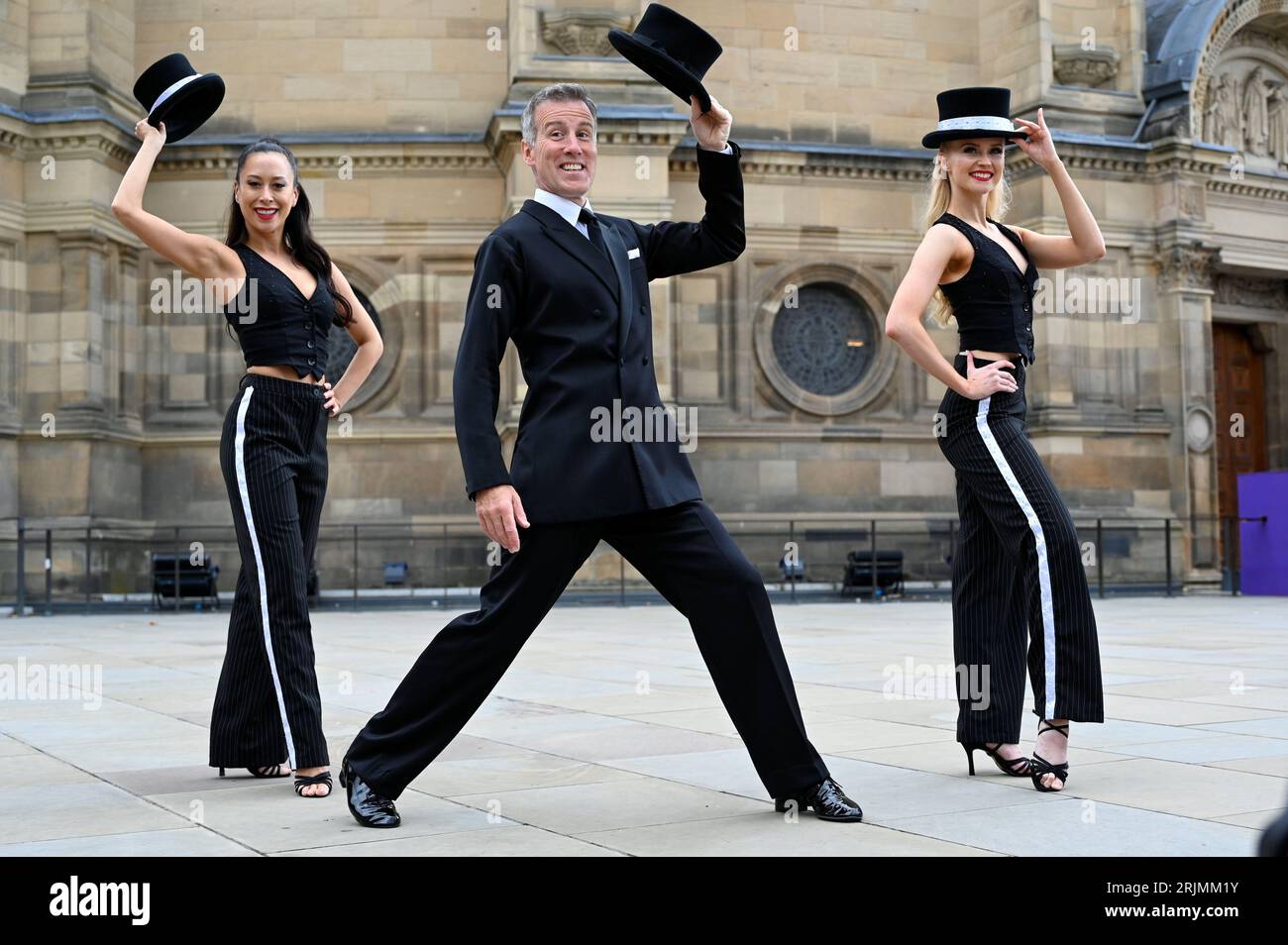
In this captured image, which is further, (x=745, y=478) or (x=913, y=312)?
(x=745, y=478)

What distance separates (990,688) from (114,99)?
20098mm

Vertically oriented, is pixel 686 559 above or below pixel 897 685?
above

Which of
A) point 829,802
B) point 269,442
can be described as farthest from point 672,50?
point 829,802

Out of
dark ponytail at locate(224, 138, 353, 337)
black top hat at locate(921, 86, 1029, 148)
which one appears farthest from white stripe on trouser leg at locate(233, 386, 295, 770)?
black top hat at locate(921, 86, 1029, 148)

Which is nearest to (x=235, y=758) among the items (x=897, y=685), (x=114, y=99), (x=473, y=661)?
(x=473, y=661)

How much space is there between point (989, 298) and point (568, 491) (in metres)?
1.91

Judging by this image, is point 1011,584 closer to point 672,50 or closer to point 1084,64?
point 672,50

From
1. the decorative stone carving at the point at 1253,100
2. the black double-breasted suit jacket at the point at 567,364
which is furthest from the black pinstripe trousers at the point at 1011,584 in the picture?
the decorative stone carving at the point at 1253,100

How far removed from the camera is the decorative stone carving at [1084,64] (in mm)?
22828

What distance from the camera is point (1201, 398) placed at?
22.8 meters

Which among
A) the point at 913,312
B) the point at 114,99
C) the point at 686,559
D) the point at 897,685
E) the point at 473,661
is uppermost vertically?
the point at 114,99

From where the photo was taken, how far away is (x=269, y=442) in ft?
17.9
